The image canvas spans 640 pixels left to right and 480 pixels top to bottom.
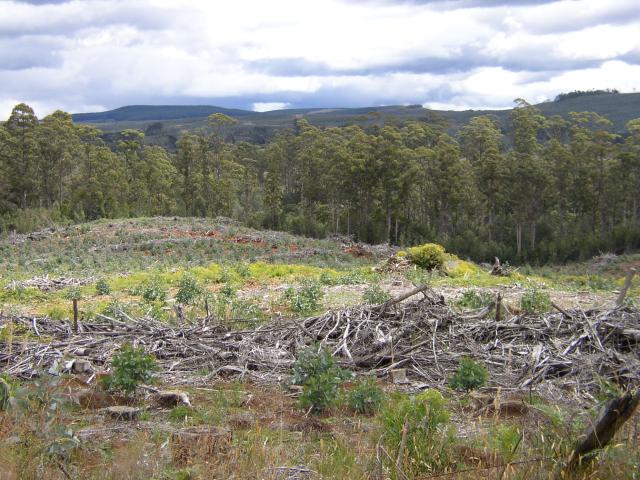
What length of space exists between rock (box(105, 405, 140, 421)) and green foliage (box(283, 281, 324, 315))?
18.2 ft

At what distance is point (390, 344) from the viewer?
7375mm

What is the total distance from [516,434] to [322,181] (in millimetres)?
41677

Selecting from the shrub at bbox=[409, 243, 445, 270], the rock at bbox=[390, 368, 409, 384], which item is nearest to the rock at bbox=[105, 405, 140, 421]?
the rock at bbox=[390, 368, 409, 384]

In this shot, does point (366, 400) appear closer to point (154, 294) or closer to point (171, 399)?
point (171, 399)

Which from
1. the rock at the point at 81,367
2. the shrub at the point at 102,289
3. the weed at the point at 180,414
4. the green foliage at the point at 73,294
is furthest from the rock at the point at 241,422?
the shrub at the point at 102,289

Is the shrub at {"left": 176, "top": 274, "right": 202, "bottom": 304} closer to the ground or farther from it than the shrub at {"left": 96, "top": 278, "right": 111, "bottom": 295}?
farther from it

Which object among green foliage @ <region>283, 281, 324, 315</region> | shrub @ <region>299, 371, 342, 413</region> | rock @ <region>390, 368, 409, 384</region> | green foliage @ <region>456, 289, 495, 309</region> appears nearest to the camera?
shrub @ <region>299, 371, 342, 413</region>

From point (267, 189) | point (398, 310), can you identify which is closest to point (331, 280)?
point (398, 310)

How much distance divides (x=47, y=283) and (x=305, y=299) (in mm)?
6971

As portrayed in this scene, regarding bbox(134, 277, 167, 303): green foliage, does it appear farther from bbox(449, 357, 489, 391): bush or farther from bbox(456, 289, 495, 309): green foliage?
bbox(449, 357, 489, 391): bush

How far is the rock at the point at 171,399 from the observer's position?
580 centimetres

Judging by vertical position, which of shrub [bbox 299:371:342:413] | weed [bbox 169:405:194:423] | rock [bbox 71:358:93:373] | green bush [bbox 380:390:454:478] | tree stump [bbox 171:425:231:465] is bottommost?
rock [bbox 71:358:93:373]

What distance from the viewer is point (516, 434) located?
171 inches

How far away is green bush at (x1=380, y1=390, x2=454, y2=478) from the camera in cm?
396
